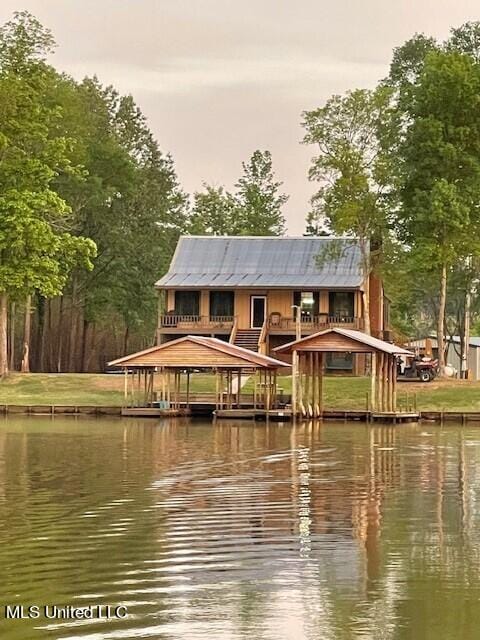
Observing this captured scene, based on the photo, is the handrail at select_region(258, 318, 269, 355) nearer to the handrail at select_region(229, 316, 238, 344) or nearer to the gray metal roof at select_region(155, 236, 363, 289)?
the handrail at select_region(229, 316, 238, 344)

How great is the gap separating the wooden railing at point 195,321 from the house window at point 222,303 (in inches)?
18.7

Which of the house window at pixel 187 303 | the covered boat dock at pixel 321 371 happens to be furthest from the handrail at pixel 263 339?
the covered boat dock at pixel 321 371

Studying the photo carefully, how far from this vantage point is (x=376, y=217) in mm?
55031

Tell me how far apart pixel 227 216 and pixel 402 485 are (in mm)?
64314

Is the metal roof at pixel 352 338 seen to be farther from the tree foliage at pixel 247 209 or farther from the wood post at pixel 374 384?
the tree foliage at pixel 247 209

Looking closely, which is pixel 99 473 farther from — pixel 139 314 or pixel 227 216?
pixel 227 216

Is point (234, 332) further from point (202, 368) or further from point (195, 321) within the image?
point (202, 368)

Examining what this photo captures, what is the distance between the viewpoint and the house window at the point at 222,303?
2373 inches

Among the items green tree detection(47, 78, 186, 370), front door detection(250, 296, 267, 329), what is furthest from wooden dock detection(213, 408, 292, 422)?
green tree detection(47, 78, 186, 370)

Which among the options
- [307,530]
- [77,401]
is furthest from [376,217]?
[307,530]

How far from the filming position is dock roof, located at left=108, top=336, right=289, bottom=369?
44531 mm

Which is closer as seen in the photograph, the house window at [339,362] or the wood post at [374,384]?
the wood post at [374,384]

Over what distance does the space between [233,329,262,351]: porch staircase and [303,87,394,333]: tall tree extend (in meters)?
6.72

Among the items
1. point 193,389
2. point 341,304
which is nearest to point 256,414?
point 193,389
